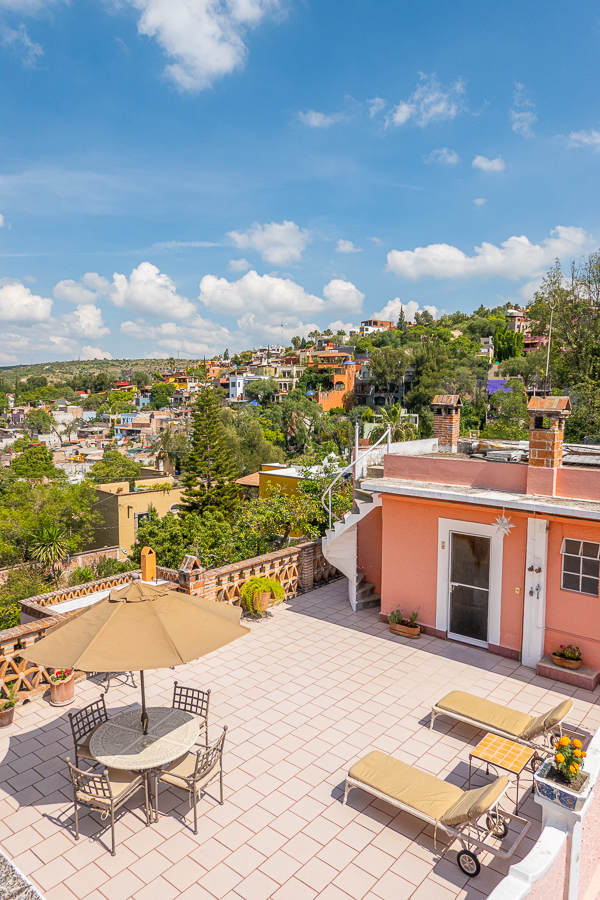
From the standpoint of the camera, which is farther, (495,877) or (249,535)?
(249,535)

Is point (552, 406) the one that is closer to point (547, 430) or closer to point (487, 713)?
point (547, 430)

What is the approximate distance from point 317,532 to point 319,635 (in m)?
3.31

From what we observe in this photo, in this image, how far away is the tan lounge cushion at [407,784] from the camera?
4258 millimetres

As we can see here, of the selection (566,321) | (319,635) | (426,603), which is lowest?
(319,635)

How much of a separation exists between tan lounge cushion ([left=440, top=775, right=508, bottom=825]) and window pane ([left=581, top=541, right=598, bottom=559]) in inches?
143

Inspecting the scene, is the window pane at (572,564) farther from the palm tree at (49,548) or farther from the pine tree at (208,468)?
the pine tree at (208,468)

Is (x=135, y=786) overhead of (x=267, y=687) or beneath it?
overhead

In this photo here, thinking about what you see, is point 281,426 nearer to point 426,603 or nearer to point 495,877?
point 426,603

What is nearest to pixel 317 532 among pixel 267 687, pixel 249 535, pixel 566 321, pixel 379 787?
pixel 249 535

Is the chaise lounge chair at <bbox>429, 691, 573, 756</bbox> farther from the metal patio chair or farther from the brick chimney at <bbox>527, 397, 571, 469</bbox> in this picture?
the brick chimney at <bbox>527, 397, 571, 469</bbox>

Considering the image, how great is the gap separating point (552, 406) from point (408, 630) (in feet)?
13.2

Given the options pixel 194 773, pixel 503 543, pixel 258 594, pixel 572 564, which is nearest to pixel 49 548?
pixel 258 594

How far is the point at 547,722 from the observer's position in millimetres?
5035

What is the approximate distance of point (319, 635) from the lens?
8.53 metres
